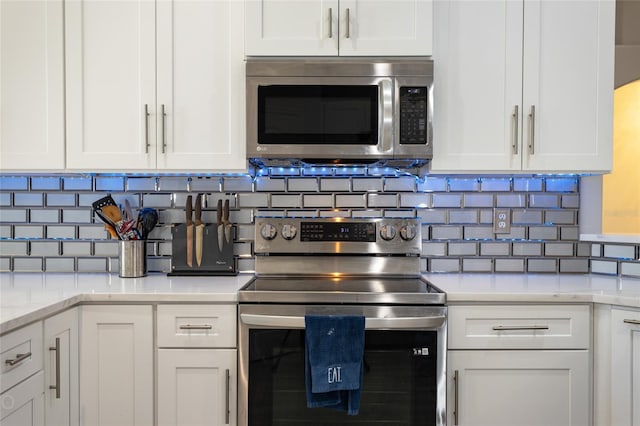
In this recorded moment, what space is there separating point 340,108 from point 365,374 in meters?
1.07

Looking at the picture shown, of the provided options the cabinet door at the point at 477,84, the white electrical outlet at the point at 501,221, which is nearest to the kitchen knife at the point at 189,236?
the cabinet door at the point at 477,84

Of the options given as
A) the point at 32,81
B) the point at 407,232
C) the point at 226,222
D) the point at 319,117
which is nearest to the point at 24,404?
the point at 226,222

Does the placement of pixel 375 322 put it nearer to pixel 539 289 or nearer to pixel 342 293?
pixel 342 293

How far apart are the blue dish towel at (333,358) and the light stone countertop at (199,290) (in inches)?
13.7

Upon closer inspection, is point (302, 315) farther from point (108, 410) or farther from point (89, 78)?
point (89, 78)

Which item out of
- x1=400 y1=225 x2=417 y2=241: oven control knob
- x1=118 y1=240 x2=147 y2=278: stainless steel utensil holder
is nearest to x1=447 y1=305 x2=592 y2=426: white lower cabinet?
x1=400 y1=225 x2=417 y2=241: oven control knob

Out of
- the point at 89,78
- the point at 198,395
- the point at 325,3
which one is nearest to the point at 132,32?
the point at 89,78

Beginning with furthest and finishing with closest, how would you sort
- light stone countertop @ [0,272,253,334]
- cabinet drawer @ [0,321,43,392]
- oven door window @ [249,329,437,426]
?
oven door window @ [249,329,437,426]
light stone countertop @ [0,272,253,334]
cabinet drawer @ [0,321,43,392]

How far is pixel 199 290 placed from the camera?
1824 mm

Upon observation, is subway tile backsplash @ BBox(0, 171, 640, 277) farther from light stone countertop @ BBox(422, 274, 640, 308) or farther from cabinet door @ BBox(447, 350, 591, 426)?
cabinet door @ BBox(447, 350, 591, 426)

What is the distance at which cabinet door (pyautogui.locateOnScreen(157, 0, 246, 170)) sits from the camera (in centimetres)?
200

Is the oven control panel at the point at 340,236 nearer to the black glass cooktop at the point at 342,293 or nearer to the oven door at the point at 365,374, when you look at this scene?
the black glass cooktop at the point at 342,293

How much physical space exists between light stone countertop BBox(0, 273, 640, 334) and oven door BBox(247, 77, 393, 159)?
60 cm

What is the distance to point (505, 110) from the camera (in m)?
2.00
